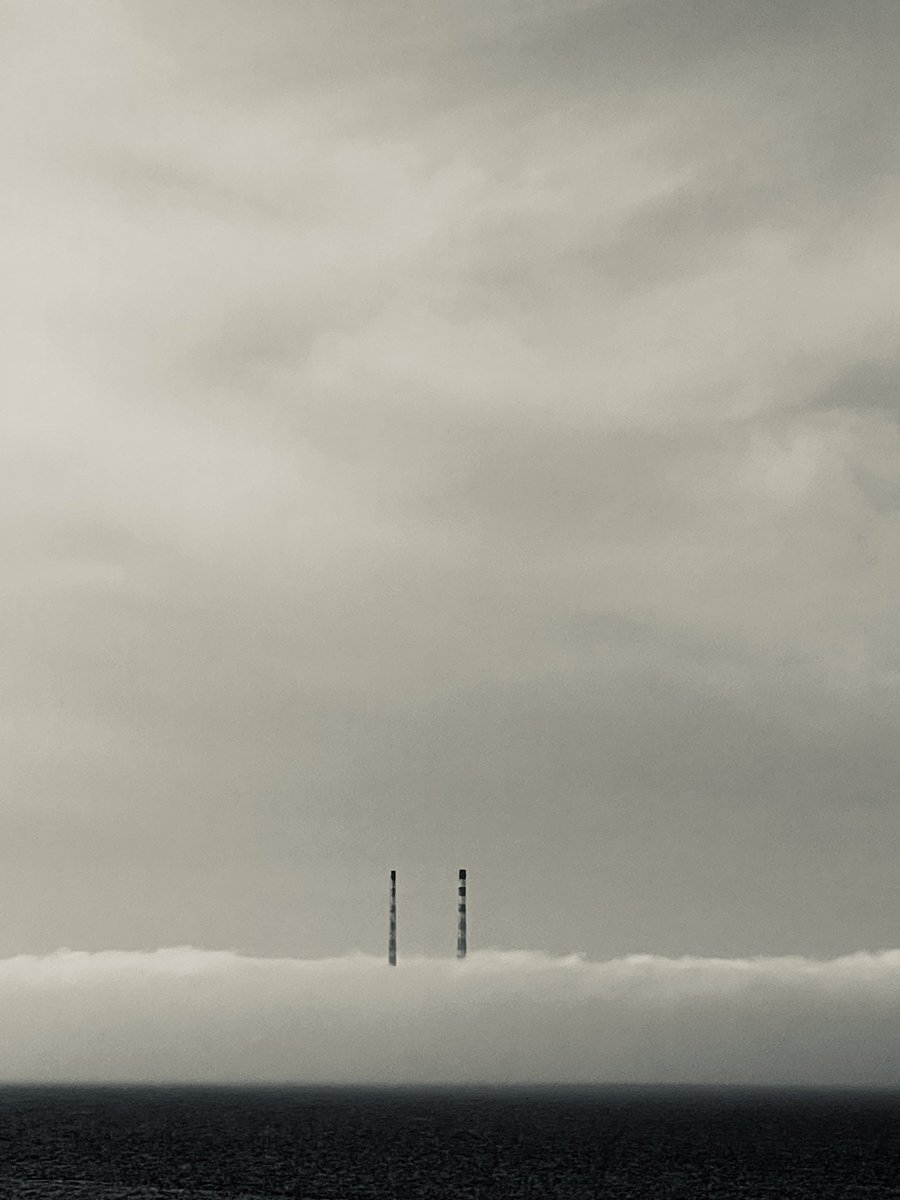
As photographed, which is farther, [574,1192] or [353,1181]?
[353,1181]

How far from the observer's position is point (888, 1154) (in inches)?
7234

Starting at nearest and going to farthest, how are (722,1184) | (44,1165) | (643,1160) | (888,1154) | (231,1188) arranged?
(231,1188) < (722,1184) < (44,1165) < (643,1160) < (888,1154)

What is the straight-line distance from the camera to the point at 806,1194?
427ft

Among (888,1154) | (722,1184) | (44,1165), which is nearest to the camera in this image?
(722,1184)

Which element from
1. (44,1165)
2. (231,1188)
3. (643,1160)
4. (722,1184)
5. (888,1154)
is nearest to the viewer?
(231,1188)

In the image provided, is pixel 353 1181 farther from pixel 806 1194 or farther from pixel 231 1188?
pixel 806 1194

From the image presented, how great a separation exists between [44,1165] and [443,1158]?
45472mm

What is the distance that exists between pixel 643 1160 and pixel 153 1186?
215 ft

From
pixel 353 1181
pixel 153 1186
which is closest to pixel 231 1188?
pixel 153 1186

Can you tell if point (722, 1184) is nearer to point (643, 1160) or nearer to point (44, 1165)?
point (643, 1160)

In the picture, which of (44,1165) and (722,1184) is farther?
(44,1165)

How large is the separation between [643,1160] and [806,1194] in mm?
41888

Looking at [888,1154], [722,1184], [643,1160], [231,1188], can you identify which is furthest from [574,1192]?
[888,1154]

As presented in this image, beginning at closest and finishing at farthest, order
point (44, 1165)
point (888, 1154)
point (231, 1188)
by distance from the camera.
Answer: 1. point (231, 1188)
2. point (44, 1165)
3. point (888, 1154)
